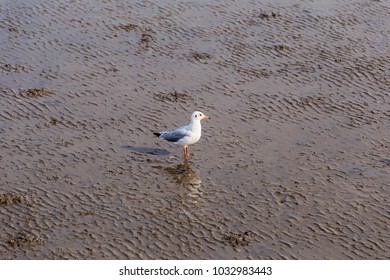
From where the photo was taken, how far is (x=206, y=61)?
26.6m

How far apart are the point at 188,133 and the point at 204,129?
6.57 feet

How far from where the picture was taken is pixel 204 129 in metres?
22.4

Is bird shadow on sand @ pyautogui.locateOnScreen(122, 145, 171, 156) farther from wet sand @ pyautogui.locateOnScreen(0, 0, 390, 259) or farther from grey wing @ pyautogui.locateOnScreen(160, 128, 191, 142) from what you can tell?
grey wing @ pyautogui.locateOnScreen(160, 128, 191, 142)

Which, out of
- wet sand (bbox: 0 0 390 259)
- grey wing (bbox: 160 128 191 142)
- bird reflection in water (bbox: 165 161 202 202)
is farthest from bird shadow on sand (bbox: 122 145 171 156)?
bird reflection in water (bbox: 165 161 202 202)

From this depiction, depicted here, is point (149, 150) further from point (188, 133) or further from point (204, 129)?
point (204, 129)

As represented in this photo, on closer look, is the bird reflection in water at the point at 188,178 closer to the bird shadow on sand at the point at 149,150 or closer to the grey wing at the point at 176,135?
the grey wing at the point at 176,135

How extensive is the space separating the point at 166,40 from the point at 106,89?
14.1 feet

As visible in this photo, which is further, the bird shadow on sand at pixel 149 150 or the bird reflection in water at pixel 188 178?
the bird shadow on sand at pixel 149 150

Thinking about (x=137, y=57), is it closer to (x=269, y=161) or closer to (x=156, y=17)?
(x=156, y=17)

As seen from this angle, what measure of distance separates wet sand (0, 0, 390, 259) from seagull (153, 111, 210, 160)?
1.82ft

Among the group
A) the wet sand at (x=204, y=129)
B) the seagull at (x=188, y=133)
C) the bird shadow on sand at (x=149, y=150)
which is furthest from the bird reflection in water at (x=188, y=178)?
the bird shadow on sand at (x=149, y=150)

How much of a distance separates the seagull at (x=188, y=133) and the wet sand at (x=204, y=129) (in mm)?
555

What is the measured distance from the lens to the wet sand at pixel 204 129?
17.8 m

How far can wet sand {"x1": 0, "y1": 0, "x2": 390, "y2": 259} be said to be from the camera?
1778cm
